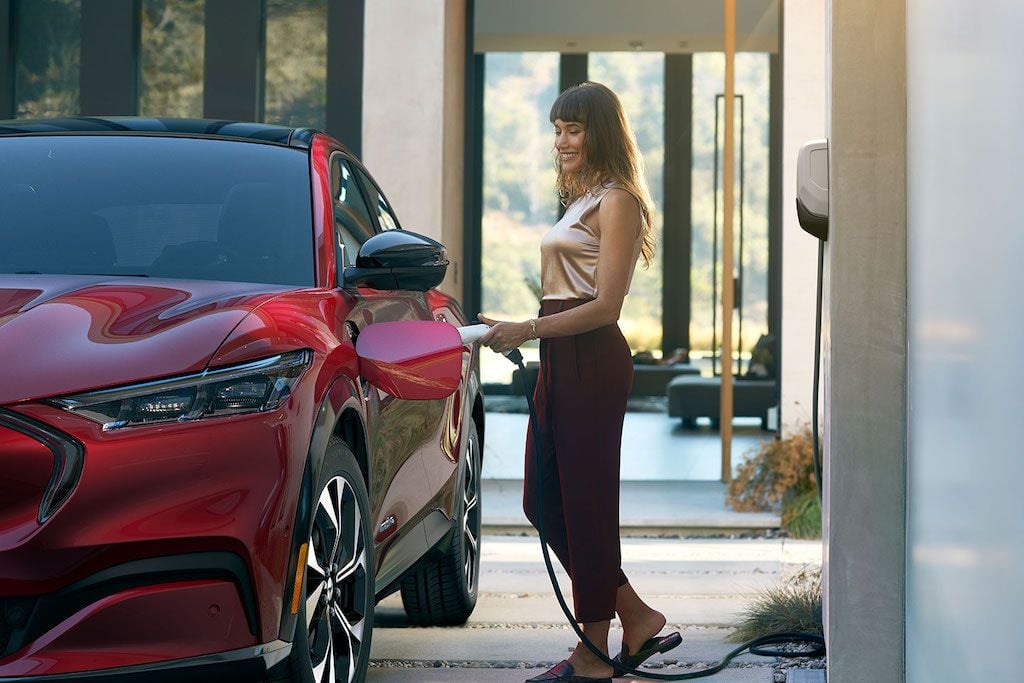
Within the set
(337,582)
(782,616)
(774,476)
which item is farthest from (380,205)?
(774,476)

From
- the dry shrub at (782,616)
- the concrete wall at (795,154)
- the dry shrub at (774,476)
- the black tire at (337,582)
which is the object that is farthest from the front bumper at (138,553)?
the concrete wall at (795,154)

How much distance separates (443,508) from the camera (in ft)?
16.5

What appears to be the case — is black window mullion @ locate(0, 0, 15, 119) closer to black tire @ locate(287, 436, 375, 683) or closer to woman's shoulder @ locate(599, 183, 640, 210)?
woman's shoulder @ locate(599, 183, 640, 210)

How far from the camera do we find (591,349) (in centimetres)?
456

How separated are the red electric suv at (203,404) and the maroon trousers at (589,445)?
1.34 ft

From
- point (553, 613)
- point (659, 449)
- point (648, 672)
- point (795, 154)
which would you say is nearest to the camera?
point (648, 672)

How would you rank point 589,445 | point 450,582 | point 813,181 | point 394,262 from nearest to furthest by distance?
point 394,262
point 813,181
point 589,445
point 450,582

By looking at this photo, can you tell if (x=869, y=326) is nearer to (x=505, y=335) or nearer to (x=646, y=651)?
(x=505, y=335)

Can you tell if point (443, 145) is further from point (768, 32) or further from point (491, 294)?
point (491, 294)

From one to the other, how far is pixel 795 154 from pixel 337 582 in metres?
6.63

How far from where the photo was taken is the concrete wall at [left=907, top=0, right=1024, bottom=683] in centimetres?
223

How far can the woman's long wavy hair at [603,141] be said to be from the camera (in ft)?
15.0

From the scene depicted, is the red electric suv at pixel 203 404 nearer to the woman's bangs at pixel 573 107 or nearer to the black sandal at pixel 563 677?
the black sandal at pixel 563 677

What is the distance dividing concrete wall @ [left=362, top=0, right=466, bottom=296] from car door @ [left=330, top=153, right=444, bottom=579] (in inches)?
167
